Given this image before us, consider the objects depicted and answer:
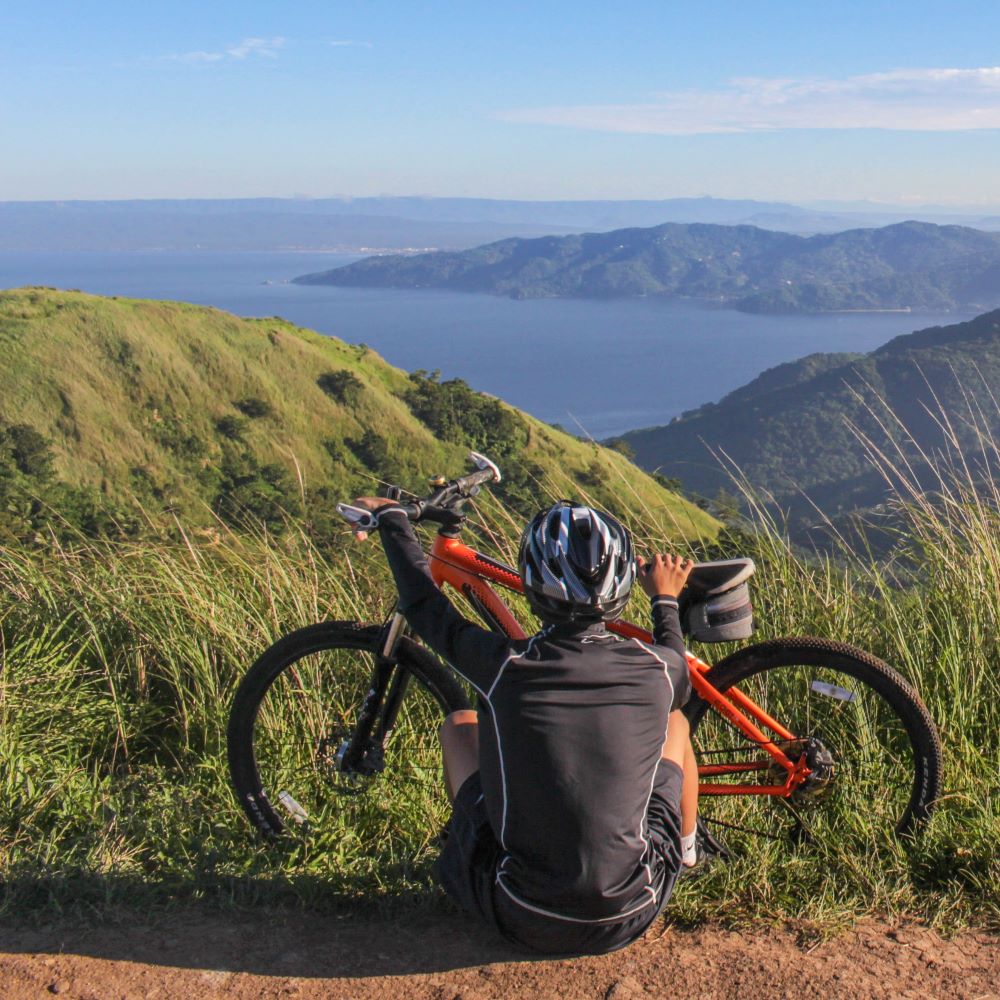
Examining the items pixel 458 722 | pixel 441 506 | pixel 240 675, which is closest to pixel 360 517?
pixel 441 506

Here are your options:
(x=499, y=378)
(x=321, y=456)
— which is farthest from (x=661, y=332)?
(x=321, y=456)

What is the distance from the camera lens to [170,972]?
Answer: 8.32 feet

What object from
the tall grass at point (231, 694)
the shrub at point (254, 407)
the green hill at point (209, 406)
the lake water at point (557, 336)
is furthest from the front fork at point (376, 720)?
the lake water at point (557, 336)

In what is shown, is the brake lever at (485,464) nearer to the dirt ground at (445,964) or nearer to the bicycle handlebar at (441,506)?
the bicycle handlebar at (441,506)

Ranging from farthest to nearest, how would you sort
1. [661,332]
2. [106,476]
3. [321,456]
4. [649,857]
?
[661,332] → [321,456] → [106,476] → [649,857]

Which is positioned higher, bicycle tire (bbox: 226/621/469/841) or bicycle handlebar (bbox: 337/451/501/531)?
bicycle handlebar (bbox: 337/451/501/531)

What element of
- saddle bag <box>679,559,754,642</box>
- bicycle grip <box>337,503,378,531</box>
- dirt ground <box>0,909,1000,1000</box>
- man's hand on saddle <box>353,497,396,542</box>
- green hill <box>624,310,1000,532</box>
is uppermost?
man's hand on saddle <box>353,497,396,542</box>

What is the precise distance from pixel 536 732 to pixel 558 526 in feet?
1.53

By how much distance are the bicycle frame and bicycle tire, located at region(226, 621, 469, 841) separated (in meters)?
0.29

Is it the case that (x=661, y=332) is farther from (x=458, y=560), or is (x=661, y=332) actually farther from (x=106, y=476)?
(x=458, y=560)

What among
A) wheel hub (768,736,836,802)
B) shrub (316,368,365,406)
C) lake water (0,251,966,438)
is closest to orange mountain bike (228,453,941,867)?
wheel hub (768,736,836,802)

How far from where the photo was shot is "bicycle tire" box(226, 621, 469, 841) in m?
3.15

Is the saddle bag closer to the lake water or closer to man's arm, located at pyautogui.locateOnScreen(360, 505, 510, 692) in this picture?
man's arm, located at pyautogui.locateOnScreen(360, 505, 510, 692)

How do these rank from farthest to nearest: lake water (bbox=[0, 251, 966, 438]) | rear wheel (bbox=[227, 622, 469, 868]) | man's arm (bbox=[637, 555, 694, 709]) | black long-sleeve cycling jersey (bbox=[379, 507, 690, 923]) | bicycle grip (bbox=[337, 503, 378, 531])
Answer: lake water (bbox=[0, 251, 966, 438]) < rear wheel (bbox=[227, 622, 469, 868]) < bicycle grip (bbox=[337, 503, 378, 531]) < man's arm (bbox=[637, 555, 694, 709]) < black long-sleeve cycling jersey (bbox=[379, 507, 690, 923])
